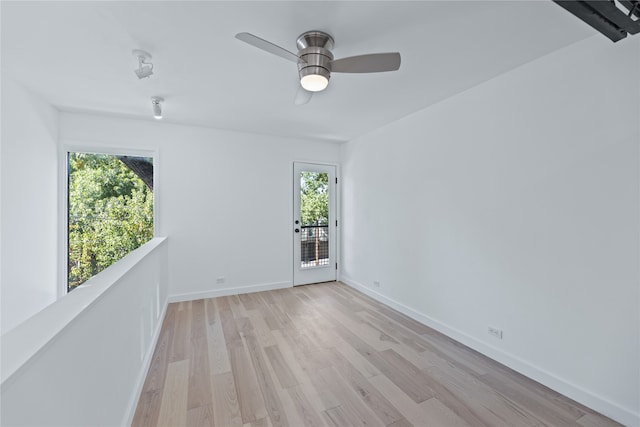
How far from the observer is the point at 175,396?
1.96 metres

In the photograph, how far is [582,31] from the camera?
72.6 inches

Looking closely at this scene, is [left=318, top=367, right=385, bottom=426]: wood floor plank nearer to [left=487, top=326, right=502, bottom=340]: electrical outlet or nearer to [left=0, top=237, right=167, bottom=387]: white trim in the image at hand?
[left=487, top=326, right=502, bottom=340]: electrical outlet

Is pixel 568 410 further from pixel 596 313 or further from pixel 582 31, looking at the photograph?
pixel 582 31

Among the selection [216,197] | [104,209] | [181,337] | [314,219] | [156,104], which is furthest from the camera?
[314,219]

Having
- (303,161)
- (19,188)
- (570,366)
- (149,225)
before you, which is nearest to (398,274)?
(570,366)

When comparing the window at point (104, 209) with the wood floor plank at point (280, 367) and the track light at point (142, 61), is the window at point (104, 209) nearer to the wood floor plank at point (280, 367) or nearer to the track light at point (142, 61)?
the track light at point (142, 61)

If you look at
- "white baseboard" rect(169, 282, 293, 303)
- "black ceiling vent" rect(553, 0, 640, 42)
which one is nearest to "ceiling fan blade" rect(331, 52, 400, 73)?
"black ceiling vent" rect(553, 0, 640, 42)

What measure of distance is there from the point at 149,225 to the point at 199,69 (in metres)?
2.34

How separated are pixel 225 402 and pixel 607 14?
3052 mm

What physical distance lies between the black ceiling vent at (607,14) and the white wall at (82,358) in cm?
224

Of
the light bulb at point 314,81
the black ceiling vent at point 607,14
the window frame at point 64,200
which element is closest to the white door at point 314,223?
the window frame at point 64,200

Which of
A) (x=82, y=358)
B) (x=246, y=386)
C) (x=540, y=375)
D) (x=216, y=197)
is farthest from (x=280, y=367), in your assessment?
(x=216, y=197)

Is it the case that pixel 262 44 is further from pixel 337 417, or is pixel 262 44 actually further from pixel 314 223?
pixel 314 223

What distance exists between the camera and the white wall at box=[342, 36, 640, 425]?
1.77 metres
